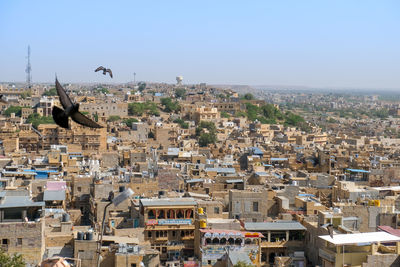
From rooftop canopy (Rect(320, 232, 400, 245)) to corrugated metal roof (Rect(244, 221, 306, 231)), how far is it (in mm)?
2038

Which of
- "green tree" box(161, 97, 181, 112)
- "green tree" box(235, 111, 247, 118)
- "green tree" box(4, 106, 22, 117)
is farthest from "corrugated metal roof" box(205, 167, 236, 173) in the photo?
"green tree" box(235, 111, 247, 118)

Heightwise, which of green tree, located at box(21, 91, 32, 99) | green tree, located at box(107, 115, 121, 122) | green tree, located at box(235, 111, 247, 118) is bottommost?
green tree, located at box(235, 111, 247, 118)

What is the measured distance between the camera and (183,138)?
39469mm

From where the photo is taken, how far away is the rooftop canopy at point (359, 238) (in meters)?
13.2

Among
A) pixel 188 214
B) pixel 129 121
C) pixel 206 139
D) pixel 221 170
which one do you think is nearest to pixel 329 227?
pixel 188 214

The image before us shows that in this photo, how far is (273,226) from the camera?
1603 cm

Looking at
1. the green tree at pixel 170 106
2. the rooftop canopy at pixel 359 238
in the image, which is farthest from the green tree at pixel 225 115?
the rooftop canopy at pixel 359 238

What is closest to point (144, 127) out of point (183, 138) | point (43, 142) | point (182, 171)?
point (183, 138)

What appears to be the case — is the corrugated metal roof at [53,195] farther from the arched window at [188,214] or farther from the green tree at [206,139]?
the green tree at [206,139]

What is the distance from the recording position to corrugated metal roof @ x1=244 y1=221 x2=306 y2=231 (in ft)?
51.9

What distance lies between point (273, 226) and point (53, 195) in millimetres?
6197

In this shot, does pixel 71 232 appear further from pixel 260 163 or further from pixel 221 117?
pixel 221 117

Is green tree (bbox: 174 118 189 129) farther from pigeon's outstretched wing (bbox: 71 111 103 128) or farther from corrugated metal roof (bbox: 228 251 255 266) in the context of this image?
pigeon's outstretched wing (bbox: 71 111 103 128)

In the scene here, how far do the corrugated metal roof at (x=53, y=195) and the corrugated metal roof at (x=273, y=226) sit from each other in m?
5.42
